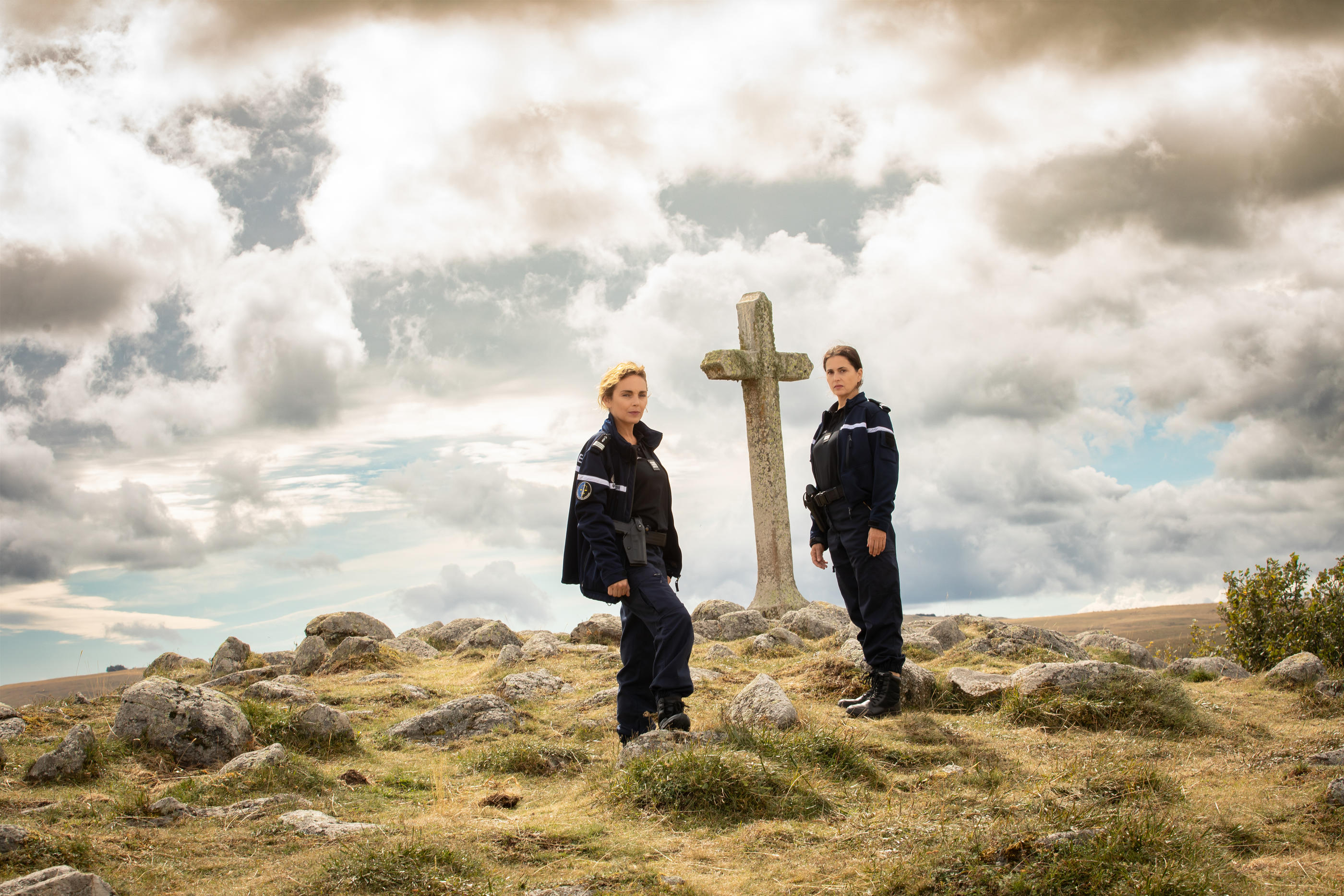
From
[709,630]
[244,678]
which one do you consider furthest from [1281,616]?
[244,678]

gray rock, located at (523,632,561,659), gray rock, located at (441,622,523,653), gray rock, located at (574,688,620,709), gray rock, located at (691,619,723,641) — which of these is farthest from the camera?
gray rock, located at (441,622,523,653)

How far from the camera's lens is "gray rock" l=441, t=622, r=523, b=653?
12.6 metres

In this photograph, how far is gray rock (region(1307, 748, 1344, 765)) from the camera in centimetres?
554

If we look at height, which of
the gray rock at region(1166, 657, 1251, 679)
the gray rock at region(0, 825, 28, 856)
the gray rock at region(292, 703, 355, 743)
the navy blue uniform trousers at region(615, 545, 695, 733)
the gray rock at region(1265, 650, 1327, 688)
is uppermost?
the navy blue uniform trousers at region(615, 545, 695, 733)

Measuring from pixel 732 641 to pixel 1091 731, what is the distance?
550 cm

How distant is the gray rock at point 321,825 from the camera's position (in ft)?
15.1

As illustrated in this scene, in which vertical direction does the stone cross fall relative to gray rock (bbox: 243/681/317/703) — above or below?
above

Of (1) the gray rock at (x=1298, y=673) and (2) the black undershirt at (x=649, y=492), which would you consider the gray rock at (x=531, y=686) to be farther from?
(1) the gray rock at (x=1298, y=673)

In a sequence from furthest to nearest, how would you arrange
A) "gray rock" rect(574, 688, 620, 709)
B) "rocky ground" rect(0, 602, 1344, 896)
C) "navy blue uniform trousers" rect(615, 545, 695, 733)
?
"gray rock" rect(574, 688, 620, 709) → "navy blue uniform trousers" rect(615, 545, 695, 733) → "rocky ground" rect(0, 602, 1344, 896)

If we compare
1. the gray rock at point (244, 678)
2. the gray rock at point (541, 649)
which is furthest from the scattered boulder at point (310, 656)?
the gray rock at point (541, 649)

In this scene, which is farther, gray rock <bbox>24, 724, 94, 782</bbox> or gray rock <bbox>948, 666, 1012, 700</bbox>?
gray rock <bbox>948, 666, 1012, 700</bbox>

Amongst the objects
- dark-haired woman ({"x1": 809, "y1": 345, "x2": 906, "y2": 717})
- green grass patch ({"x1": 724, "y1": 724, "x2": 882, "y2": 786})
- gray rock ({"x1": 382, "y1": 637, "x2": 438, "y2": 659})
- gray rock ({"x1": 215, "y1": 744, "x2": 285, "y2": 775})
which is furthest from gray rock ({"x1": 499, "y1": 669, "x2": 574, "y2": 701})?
green grass patch ({"x1": 724, "y1": 724, "x2": 882, "y2": 786})

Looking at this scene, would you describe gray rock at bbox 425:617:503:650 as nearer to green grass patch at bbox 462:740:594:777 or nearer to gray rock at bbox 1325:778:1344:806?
green grass patch at bbox 462:740:594:777

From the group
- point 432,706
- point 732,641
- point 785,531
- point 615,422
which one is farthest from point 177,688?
point 785,531
